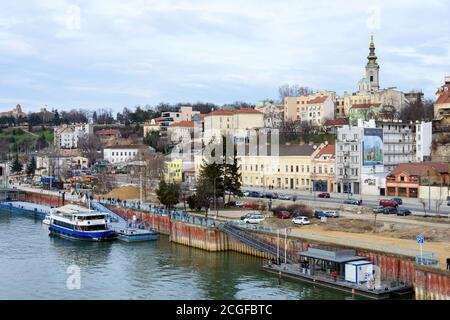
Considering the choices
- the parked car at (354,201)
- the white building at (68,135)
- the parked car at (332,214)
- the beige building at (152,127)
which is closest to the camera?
the parked car at (332,214)

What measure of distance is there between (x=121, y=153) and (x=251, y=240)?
3679 inches

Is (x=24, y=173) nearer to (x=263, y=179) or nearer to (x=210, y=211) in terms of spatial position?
(x=263, y=179)

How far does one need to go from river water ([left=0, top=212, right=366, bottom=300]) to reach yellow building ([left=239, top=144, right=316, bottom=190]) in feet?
92.2

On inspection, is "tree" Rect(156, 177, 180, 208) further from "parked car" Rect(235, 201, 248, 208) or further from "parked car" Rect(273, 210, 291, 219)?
"parked car" Rect(273, 210, 291, 219)

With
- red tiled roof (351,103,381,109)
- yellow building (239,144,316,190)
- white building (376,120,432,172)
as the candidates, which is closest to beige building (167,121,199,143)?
red tiled roof (351,103,381,109)

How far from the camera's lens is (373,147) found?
7012 cm

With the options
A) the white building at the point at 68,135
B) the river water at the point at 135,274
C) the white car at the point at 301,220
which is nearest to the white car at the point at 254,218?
the white car at the point at 301,220

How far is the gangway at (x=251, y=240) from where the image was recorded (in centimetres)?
3966

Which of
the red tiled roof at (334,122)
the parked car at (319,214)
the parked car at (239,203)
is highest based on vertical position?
the red tiled roof at (334,122)

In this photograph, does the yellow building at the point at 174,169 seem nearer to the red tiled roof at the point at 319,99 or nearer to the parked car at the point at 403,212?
the red tiled roof at the point at 319,99

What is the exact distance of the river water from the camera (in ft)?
106

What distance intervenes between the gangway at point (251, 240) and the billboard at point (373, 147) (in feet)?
93.0

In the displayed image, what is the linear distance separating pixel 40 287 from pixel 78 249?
575 inches

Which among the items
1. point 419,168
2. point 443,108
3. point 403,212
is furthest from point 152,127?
point 403,212
